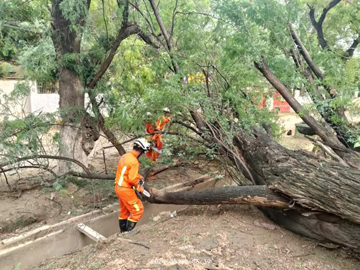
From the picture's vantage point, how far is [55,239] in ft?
15.7

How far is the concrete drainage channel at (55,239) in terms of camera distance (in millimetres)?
4340

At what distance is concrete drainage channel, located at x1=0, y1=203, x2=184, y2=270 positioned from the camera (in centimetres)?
434

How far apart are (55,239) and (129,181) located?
5.66ft

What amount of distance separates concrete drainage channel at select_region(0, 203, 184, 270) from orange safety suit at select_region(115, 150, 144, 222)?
2.25 ft

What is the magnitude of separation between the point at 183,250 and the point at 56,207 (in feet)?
11.1

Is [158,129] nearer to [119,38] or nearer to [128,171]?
[128,171]

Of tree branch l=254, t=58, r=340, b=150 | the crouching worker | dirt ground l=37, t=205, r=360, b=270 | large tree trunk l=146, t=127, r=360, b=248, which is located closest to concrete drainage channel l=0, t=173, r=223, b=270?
the crouching worker

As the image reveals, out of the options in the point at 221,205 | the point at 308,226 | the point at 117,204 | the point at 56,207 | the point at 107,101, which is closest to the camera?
the point at 308,226

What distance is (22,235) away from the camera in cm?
454

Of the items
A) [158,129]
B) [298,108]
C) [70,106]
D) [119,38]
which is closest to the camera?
[298,108]

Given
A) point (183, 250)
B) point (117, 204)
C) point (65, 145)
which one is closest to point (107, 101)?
point (65, 145)

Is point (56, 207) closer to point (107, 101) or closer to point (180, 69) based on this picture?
point (107, 101)

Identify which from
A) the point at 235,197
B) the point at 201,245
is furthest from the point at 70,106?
the point at 201,245

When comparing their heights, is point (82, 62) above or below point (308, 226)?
above
